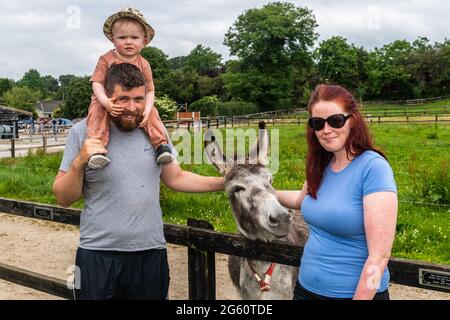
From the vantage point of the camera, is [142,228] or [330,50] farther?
[330,50]

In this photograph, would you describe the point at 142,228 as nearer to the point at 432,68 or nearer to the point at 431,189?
the point at 431,189

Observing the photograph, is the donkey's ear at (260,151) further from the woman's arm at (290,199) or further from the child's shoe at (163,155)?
the child's shoe at (163,155)

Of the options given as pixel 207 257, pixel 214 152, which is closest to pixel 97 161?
pixel 214 152

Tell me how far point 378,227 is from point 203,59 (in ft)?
301

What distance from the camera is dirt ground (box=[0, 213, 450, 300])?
546cm

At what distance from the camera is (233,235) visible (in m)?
3.28

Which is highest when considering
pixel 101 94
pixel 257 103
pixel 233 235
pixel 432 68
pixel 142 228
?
pixel 432 68

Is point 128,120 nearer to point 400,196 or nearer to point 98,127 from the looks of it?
point 98,127

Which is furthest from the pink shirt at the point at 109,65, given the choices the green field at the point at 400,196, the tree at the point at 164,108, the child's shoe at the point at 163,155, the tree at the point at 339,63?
the tree at the point at 339,63

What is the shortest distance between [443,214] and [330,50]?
47606 mm

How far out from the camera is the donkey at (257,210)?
281cm

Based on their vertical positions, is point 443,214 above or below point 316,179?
below

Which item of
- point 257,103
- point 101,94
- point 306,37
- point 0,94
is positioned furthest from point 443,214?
point 0,94
